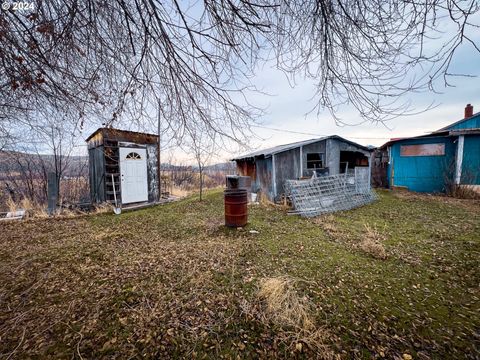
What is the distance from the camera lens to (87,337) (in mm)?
1886

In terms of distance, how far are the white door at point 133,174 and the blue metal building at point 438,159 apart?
1316 centimetres

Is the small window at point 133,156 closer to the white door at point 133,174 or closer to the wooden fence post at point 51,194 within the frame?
the white door at point 133,174

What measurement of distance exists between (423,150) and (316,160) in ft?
19.2

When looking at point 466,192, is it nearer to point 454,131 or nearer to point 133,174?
point 454,131

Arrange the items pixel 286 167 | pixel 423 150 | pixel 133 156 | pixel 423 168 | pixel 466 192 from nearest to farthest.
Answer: pixel 133 156
pixel 466 192
pixel 286 167
pixel 423 150
pixel 423 168

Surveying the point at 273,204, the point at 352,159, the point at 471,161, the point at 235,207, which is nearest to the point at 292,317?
the point at 235,207

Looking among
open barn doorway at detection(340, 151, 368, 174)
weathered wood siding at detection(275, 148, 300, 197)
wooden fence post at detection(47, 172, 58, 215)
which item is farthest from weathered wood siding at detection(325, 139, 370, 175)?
wooden fence post at detection(47, 172, 58, 215)

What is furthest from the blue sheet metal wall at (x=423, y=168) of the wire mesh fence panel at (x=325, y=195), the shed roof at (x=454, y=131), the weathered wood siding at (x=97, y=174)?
the weathered wood siding at (x=97, y=174)

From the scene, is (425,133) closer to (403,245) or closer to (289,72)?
(403,245)

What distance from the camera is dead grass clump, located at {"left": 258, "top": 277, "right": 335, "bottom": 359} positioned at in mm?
1800

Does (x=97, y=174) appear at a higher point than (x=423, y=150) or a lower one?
lower

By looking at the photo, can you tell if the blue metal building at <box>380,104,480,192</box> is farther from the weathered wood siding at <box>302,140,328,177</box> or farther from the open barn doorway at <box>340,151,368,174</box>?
the weathered wood siding at <box>302,140,328,177</box>

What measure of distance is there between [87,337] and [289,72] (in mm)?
3460

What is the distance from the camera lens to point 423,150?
10320mm
